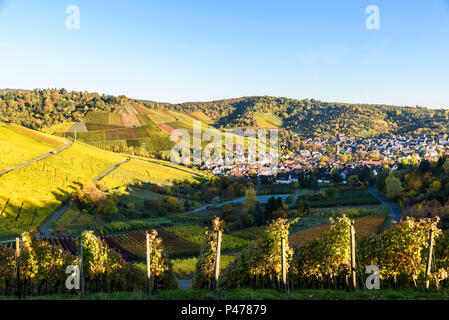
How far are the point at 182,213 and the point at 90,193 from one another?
653 inches

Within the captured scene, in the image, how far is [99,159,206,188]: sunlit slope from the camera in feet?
209

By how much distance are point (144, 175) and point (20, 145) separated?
2583 cm

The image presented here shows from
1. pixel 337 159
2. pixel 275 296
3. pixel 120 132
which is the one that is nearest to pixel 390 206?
pixel 275 296

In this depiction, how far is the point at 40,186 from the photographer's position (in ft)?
153

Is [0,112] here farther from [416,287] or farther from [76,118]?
[416,287]

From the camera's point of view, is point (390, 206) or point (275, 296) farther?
point (390, 206)

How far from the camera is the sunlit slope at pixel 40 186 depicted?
1417 inches

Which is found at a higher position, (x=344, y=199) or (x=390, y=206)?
(x=390, y=206)

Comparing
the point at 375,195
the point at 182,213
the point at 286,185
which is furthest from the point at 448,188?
the point at 182,213

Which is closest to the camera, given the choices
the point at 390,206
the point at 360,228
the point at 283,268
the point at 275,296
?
the point at 275,296

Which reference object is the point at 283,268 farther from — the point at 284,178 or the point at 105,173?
the point at 284,178

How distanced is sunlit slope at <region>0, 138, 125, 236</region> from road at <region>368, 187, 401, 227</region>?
147 ft

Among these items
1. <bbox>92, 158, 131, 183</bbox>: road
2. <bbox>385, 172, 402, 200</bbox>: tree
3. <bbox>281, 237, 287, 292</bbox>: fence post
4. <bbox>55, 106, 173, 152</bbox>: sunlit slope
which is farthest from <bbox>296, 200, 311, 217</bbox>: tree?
<bbox>55, 106, 173, 152</bbox>: sunlit slope

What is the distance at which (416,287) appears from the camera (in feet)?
33.7
